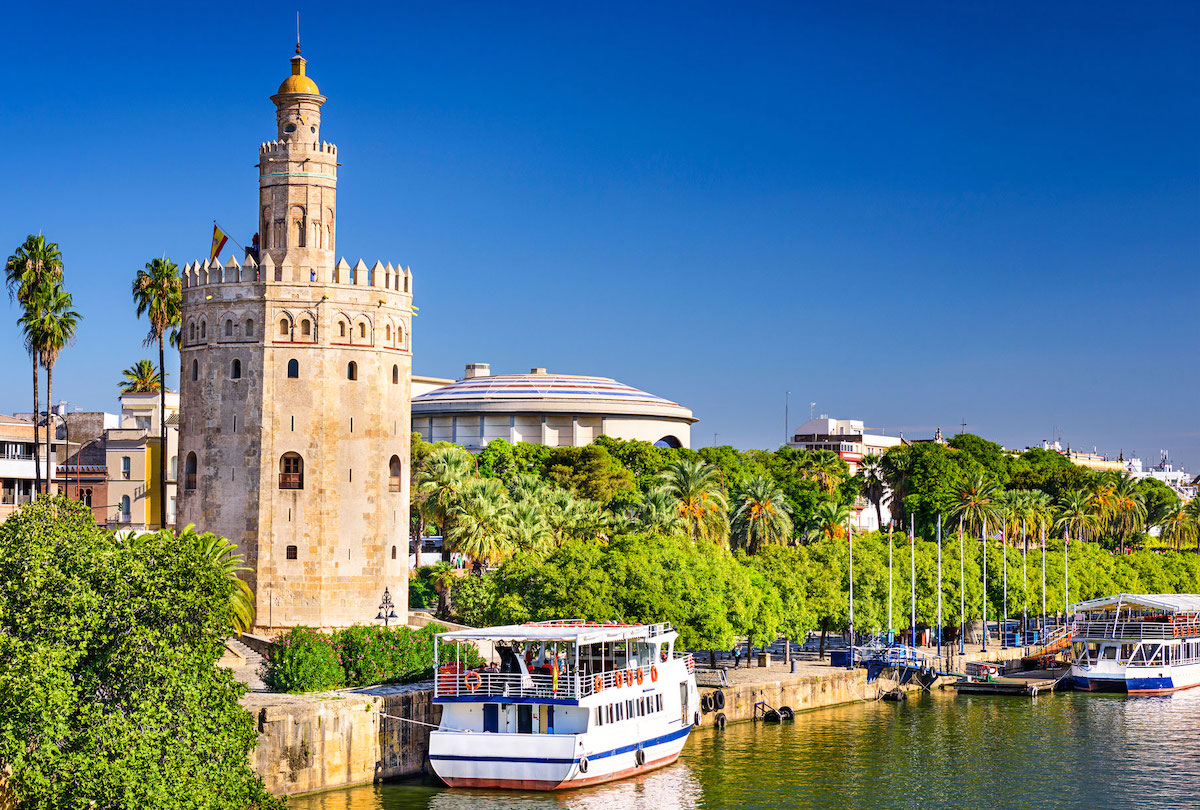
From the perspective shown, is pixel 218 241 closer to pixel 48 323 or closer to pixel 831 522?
pixel 48 323

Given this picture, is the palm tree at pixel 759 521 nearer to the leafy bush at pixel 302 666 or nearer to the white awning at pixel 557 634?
the white awning at pixel 557 634

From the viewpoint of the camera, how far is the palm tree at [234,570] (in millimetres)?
50969

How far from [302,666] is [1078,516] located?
83139 millimetres

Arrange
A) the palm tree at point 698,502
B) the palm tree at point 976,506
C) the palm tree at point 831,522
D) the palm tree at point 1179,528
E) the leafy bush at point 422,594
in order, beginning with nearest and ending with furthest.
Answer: the leafy bush at point 422,594 < the palm tree at point 698,502 < the palm tree at point 831,522 < the palm tree at point 976,506 < the palm tree at point 1179,528

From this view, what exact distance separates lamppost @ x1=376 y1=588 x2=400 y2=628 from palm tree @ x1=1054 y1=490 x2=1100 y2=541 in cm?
6761

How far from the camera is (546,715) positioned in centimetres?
4397

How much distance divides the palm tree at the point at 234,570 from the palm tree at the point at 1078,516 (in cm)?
7344

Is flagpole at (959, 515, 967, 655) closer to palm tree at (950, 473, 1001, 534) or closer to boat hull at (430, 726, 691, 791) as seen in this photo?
palm tree at (950, 473, 1001, 534)

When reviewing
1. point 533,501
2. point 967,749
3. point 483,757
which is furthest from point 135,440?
point 967,749

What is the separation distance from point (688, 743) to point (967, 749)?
9.82m

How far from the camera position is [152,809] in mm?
32062

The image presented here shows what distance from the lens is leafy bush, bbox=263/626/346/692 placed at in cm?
4591

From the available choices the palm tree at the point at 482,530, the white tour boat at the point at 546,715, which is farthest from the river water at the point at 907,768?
the palm tree at the point at 482,530

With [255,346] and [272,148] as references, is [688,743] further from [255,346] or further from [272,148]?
[272,148]
